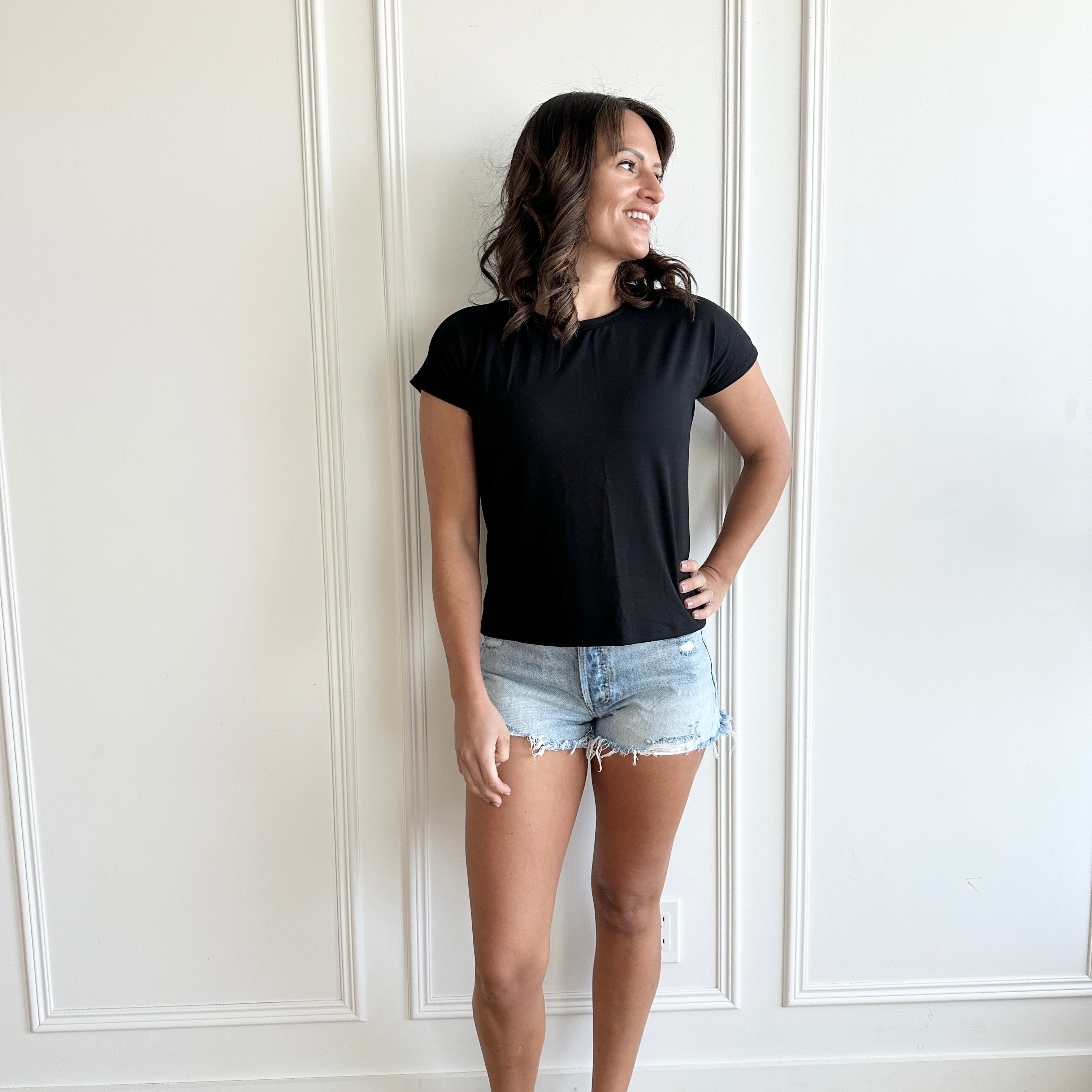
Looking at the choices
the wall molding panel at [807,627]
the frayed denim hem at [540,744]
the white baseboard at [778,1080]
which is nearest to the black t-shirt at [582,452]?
the frayed denim hem at [540,744]

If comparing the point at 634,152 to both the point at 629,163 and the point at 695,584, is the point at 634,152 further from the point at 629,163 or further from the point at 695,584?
the point at 695,584

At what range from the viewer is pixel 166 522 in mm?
1379

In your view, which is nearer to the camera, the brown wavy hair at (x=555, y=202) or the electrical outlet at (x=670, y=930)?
the brown wavy hair at (x=555, y=202)

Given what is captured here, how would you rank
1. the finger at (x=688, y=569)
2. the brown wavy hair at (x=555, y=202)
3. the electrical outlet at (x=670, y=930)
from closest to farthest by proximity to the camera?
the brown wavy hair at (x=555, y=202) → the finger at (x=688, y=569) → the electrical outlet at (x=670, y=930)

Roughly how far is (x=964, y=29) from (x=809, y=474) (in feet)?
2.58

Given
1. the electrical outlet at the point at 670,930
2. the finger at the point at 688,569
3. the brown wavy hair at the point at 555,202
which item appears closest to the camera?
the brown wavy hair at the point at 555,202

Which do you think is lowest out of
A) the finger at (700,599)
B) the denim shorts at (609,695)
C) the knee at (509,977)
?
the knee at (509,977)

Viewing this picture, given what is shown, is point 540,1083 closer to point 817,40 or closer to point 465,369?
point 465,369

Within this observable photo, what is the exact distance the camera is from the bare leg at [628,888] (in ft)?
3.97

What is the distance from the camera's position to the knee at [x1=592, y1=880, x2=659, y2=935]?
50.3 inches

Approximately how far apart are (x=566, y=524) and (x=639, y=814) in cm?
47

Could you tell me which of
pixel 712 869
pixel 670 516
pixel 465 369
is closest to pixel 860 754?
pixel 712 869

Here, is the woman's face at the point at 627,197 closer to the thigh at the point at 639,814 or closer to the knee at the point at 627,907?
the thigh at the point at 639,814

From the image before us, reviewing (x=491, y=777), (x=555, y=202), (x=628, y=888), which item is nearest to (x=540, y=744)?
(x=491, y=777)
